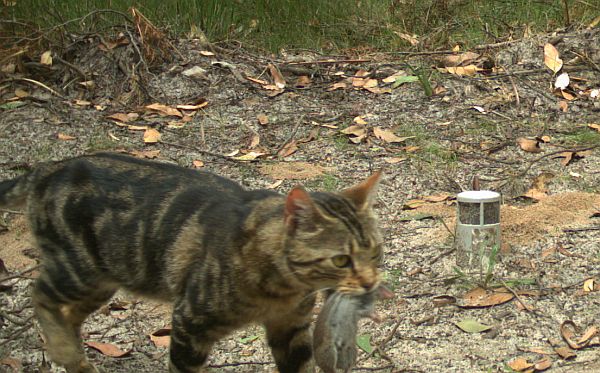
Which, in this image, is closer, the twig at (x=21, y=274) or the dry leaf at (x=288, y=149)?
the twig at (x=21, y=274)

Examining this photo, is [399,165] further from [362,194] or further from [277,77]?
[362,194]

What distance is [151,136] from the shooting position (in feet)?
23.5

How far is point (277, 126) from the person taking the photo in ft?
24.3

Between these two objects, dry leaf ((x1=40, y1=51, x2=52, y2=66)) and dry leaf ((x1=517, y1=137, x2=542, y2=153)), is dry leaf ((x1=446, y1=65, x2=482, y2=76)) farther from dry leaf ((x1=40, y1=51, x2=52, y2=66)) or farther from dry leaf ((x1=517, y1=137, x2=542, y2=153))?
dry leaf ((x1=40, y1=51, x2=52, y2=66))

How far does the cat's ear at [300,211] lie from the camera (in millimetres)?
3760

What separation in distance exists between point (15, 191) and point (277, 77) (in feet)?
12.2

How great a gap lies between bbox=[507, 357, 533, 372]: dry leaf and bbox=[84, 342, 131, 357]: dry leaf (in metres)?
1.85

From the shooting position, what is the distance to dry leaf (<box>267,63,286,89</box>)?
7.93 meters

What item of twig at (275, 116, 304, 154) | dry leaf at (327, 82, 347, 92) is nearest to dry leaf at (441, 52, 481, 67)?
dry leaf at (327, 82, 347, 92)

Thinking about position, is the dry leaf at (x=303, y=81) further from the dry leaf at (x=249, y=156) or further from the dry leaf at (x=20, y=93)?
the dry leaf at (x=20, y=93)

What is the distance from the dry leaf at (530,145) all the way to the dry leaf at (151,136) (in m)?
2.63

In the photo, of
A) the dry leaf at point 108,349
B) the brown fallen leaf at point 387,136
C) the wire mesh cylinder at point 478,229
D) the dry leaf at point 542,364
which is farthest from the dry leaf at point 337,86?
the dry leaf at point 542,364

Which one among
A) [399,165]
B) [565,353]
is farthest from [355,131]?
[565,353]

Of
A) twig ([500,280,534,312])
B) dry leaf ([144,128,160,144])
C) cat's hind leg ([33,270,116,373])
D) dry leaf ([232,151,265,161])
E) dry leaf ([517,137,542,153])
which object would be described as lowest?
dry leaf ([517,137,542,153])
